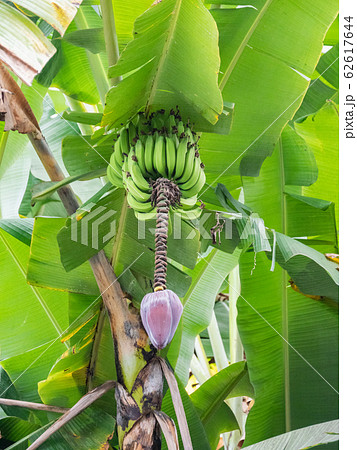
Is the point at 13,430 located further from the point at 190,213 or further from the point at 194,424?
the point at 190,213

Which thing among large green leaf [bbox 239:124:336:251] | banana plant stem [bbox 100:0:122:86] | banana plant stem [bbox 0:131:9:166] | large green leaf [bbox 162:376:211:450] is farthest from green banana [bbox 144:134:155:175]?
banana plant stem [bbox 0:131:9:166]

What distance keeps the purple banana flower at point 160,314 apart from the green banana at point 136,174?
0.78ft

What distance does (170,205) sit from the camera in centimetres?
85

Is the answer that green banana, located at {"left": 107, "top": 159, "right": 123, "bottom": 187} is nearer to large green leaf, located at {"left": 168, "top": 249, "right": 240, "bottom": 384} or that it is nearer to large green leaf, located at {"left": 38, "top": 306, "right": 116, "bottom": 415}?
large green leaf, located at {"left": 38, "top": 306, "right": 116, "bottom": 415}

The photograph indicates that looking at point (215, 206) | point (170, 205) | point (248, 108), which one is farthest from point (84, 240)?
point (248, 108)

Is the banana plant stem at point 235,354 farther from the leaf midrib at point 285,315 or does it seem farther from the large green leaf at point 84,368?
the large green leaf at point 84,368

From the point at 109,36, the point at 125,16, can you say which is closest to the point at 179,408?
the point at 109,36

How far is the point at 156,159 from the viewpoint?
0.88 meters

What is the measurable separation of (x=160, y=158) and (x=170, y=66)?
0.17m

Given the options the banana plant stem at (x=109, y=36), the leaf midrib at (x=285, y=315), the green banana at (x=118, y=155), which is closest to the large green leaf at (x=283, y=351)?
the leaf midrib at (x=285, y=315)

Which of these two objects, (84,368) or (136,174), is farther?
(84,368)

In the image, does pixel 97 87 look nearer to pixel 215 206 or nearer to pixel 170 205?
pixel 215 206

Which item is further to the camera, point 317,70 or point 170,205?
point 317,70

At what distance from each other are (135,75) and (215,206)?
509 millimetres
